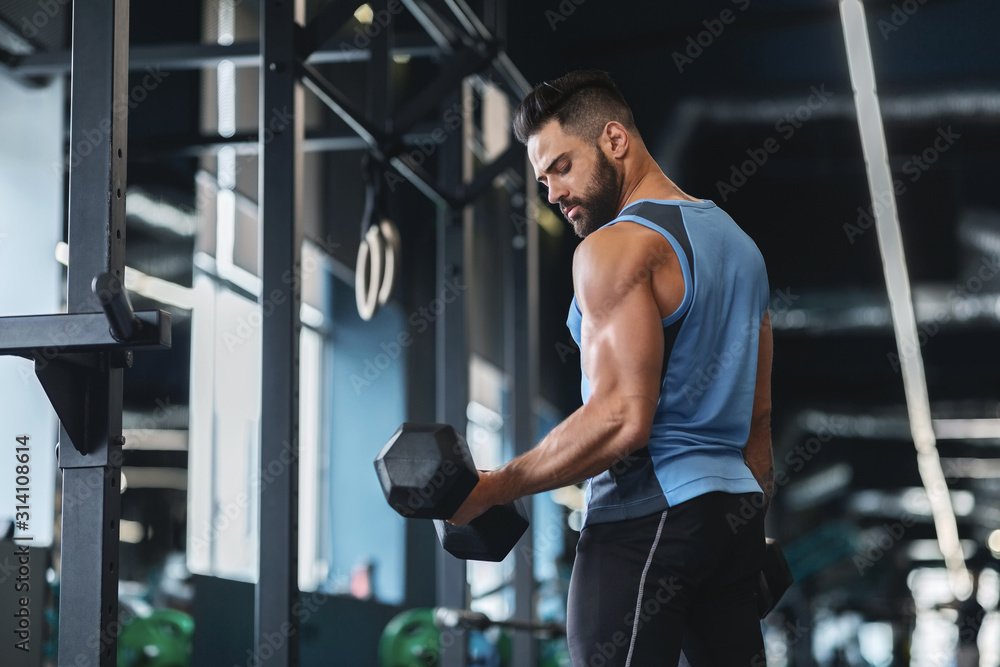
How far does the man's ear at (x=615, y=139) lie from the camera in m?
1.72

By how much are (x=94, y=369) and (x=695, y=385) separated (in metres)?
0.99

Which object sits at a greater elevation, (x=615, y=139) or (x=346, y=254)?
(x=346, y=254)

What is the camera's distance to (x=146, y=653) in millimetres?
3789

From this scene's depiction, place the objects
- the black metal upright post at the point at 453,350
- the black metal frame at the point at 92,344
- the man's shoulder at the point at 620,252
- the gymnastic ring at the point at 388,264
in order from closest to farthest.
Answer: the man's shoulder at the point at 620,252 → the black metal frame at the point at 92,344 → the gymnastic ring at the point at 388,264 → the black metal upright post at the point at 453,350
